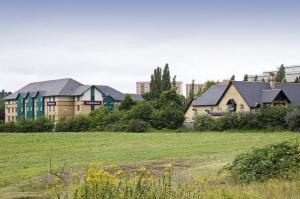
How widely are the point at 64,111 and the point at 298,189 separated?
305ft

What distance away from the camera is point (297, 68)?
529 ft

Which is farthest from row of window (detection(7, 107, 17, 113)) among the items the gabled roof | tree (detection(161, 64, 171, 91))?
the gabled roof

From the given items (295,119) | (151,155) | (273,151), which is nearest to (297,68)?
(295,119)

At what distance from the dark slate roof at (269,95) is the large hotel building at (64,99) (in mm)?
38354

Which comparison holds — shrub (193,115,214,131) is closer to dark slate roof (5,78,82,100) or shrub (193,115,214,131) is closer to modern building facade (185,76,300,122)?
modern building facade (185,76,300,122)

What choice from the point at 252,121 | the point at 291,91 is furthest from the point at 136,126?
the point at 291,91

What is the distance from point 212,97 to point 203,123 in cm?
1955

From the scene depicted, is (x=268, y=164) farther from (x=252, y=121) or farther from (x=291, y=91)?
(x=291, y=91)

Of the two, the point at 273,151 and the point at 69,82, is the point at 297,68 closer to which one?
the point at 69,82

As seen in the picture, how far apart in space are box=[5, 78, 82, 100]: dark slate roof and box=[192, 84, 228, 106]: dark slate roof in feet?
97.9

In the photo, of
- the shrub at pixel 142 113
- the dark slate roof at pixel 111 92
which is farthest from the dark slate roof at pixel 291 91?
the dark slate roof at pixel 111 92

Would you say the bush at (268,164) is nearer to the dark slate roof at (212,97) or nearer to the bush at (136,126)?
the bush at (136,126)

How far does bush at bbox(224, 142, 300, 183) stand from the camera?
518 inches

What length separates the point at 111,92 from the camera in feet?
347
